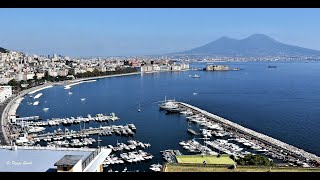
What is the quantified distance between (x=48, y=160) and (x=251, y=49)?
56.7 m

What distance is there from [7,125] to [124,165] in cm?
375

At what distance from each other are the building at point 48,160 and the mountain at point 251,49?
52.5 metres

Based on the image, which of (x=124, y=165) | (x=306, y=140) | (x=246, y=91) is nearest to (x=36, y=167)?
(x=124, y=165)

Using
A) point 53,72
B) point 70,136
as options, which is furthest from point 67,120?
point 53,72

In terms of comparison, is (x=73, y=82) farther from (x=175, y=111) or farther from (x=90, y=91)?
(x=175, y=111)

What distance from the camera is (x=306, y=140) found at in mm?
6672

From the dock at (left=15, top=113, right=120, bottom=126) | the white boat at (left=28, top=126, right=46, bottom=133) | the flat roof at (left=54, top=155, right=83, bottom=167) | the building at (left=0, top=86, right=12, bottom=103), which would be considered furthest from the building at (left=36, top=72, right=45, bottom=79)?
the flat roof at (left=54, top=155, right=83, bottom=167)

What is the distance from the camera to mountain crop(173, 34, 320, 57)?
5488 cm

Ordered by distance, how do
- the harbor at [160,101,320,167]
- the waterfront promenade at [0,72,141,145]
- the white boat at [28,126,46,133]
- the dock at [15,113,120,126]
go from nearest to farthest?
the harbor at [160,101,320,167] → the waterfront promenade at [0,72,141,145] → the white boat at [28,126,46,133] → the dock at [15,113,120,126]

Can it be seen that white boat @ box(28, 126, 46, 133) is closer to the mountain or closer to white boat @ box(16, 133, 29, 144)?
white boat @ box(16, 133, 29, 144)

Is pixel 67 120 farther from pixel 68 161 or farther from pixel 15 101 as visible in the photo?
pixel 68 161

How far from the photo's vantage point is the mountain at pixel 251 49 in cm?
5488

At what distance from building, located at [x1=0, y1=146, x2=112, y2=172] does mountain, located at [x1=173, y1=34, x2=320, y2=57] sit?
52490 millimetres
